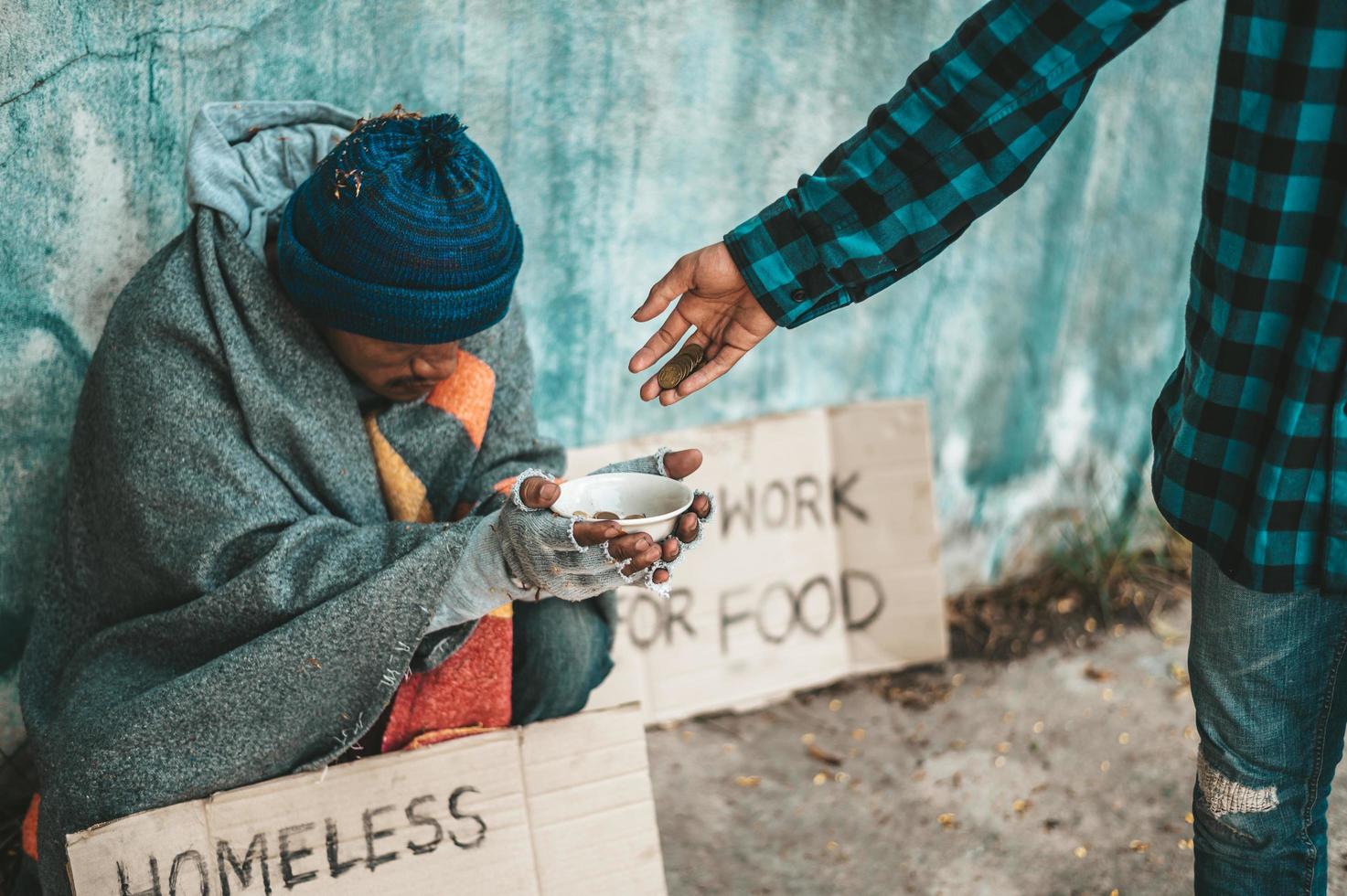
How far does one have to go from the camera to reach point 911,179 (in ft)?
4.71

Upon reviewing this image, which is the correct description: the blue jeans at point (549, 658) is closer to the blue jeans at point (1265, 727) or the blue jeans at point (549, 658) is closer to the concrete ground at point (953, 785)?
the concrete ground at point (953, 785)

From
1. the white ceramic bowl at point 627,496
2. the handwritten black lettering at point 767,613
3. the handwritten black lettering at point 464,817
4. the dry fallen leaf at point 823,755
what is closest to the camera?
the white ceramic bowl at point 627,496

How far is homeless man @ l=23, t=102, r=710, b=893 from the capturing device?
154 cm

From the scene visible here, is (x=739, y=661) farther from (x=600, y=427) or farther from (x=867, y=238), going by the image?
(x=867, y=238)

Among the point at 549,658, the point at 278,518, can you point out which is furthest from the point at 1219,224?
the point at 278,518

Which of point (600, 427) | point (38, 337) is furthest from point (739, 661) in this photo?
point (38, 337)

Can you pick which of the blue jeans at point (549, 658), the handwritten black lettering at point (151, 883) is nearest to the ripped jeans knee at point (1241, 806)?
the blue jeans at point (549, 658)

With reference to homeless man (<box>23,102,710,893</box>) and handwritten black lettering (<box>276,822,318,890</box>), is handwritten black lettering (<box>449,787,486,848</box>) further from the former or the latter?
handwritten black lettering (<box>276,822,318,890</box>)

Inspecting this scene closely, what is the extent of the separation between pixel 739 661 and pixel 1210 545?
4.50ft

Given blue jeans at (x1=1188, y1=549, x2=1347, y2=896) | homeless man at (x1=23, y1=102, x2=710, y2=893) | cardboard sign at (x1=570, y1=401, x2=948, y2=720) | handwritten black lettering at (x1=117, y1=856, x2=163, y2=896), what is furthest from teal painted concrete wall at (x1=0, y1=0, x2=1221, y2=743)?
blue jeans at (x1=1188, y1=549, x2=1347, y2=896)

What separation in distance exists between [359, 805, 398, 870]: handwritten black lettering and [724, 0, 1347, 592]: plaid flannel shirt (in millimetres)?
912

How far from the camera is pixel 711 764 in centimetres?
244

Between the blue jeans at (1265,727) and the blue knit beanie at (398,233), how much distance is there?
1.07 meters

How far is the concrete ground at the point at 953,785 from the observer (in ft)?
7.04
